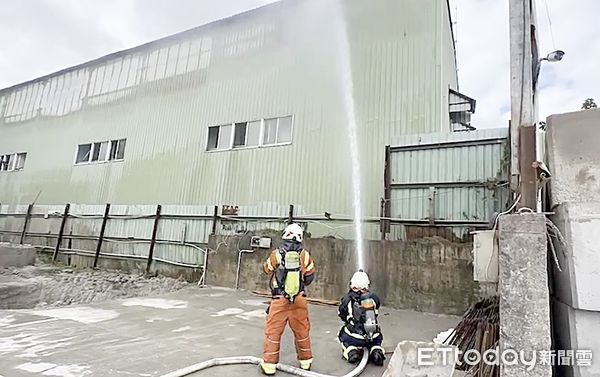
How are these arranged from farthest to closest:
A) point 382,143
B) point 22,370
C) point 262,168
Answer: point 262,168, point 382,143, point 22,370

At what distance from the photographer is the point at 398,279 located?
6738 millimetres

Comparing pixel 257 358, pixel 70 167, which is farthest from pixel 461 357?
pixel 70 167

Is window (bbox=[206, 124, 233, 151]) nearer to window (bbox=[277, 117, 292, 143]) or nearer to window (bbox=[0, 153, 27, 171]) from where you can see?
window (bbox=[277, 117, 292, 143])

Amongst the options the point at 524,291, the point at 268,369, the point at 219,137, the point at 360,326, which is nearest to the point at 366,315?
the point at 360,326

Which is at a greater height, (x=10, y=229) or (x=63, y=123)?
(x=63, y=123)

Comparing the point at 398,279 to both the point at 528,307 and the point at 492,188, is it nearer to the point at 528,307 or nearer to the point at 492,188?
the point at 492,188

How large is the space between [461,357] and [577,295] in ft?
4.02

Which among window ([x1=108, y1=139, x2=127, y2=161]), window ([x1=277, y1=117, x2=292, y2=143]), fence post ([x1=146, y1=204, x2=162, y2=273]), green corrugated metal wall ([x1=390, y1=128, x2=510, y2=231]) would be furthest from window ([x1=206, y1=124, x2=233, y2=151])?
green corrugated metal wall ([x1=390, y1=128, x2=510, y2=231])

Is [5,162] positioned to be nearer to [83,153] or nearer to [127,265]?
[83,153]

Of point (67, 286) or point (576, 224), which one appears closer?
point (576, 224)

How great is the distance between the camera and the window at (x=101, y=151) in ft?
45.0

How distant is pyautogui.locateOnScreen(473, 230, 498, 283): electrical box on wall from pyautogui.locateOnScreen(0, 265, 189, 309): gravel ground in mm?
7193

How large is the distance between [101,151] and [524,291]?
15.0 meters

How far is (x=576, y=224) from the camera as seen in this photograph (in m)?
3.07
